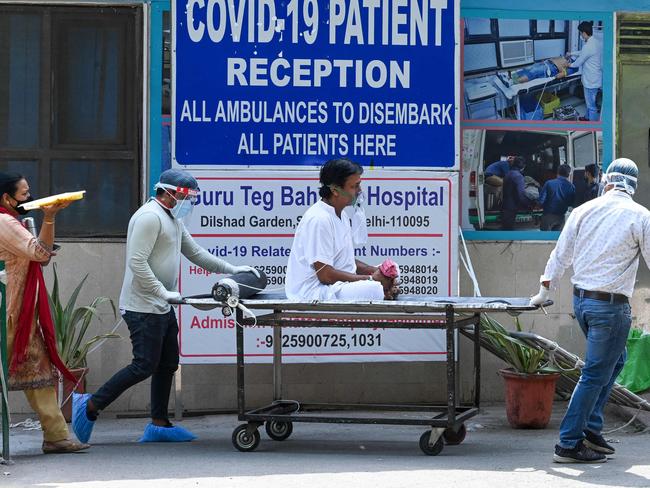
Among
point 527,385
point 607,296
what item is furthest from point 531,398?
point 607,296

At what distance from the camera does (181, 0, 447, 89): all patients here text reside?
8938 millimetres

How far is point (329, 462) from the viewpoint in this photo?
23.5 feet

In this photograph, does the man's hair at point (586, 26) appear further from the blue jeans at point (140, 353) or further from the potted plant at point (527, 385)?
the blue jeans at point (140, 353)

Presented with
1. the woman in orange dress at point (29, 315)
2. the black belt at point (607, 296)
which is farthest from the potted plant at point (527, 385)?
the woman in orange dress at point (29, 315)

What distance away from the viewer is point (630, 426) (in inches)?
340

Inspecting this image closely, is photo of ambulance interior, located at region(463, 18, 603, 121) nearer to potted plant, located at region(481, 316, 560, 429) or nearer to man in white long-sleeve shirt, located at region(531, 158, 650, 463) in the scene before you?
potted plant, located at region(481, 316, 560, 429)

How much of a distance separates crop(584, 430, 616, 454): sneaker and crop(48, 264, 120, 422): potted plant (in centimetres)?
366

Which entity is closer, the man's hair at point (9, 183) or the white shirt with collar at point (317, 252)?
the man's hair at point (9, 183)

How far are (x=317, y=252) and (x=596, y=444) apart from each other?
2.05 metres

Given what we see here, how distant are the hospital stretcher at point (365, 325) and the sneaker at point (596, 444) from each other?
761 millimetres

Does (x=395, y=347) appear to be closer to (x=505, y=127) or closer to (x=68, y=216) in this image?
(x=505, y=127)

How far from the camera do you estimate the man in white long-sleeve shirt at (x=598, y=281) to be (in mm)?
6898

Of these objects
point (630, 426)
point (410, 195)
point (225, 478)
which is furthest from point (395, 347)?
point (225, 478)

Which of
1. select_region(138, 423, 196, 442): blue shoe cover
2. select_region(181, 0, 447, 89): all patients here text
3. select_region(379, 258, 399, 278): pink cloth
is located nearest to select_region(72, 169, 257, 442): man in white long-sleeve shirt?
select_region(138, 423, 196, 442): blue shoe cover
